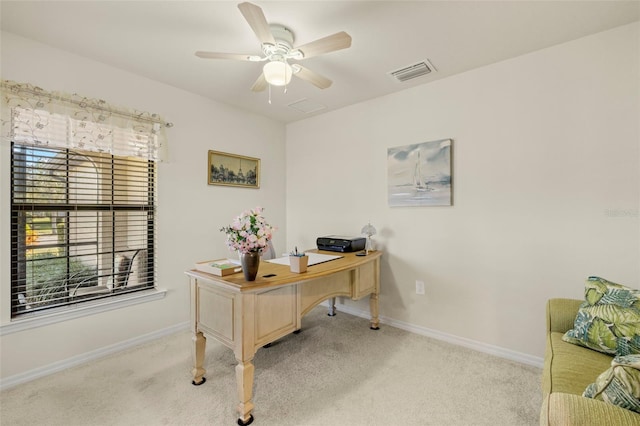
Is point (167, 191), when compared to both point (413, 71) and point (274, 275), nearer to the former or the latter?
point (274, 275)

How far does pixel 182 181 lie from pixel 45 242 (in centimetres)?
114

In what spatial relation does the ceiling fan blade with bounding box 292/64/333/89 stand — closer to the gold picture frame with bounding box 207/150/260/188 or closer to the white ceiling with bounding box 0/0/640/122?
the white ceiling with bounding box 0/0/640/122

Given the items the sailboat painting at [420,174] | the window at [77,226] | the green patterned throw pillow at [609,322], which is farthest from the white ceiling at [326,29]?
the green patterned throw pillow at [609,322]

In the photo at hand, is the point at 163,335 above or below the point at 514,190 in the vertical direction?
below

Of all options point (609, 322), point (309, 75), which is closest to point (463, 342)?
point (609, 322)

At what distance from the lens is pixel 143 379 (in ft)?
6.56

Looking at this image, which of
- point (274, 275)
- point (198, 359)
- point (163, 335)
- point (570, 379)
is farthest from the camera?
point (163, 335)

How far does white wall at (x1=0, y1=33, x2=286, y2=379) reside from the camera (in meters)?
1.97

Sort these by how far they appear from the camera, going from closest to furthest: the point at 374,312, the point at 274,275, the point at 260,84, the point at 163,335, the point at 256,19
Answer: the point at 256,19 → the point at 274,275 → the point at 260,84 → the point at 163,335 → the point at 374,312

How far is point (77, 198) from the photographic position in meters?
2.24

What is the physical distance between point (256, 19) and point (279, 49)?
0.49 meters

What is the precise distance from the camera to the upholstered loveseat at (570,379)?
0.84 meters

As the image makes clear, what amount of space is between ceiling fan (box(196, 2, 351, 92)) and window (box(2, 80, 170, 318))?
1.26m

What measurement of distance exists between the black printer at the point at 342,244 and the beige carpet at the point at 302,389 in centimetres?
88
